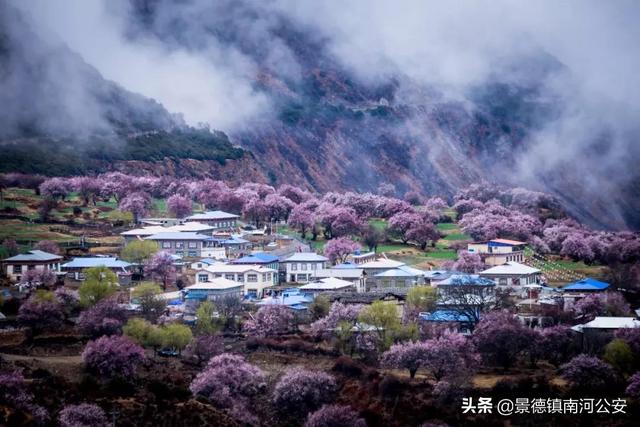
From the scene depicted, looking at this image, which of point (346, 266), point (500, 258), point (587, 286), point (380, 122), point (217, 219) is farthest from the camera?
point (380, 122)

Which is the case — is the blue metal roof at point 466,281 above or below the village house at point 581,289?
above

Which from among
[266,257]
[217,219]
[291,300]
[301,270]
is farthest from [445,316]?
[217,219]

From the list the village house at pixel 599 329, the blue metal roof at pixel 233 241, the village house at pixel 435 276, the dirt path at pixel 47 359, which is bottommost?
the dirt path at pixel 47 359

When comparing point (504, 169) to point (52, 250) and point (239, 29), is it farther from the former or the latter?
point (52, 250)

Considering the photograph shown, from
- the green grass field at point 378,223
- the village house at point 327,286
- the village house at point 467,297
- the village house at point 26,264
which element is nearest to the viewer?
the village house at point 467,297

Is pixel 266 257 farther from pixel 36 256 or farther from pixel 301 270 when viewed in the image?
pixel 36 256

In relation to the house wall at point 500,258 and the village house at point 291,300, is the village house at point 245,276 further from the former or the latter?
the house wall at point 500,258

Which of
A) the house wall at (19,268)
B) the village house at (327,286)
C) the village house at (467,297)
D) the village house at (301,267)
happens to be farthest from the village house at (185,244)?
the village house at (467,297)
